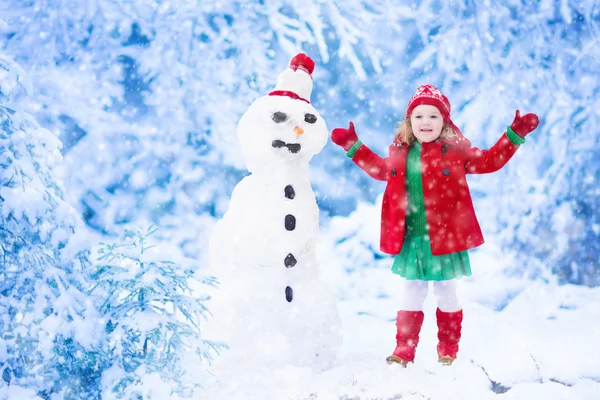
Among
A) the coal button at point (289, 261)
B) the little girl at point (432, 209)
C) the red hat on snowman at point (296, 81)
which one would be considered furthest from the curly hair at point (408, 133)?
the coal button at point (289, 261)

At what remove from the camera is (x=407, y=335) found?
A: 132 inches

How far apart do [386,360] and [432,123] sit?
4.26 feet

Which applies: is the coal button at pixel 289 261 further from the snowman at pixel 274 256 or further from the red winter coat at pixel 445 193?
the red winter coat at pixel 445 193

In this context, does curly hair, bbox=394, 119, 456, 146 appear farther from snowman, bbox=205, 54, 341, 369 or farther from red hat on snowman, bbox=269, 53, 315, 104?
red hat on snowman, bbox=269, 53, 315, 104

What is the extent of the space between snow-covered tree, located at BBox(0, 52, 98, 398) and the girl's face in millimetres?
1876

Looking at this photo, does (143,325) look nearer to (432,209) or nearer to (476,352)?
(432,209)

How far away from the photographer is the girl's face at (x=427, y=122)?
330 centimetres

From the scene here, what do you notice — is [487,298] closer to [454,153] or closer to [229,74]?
[454,153]

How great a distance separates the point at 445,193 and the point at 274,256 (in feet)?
3.19

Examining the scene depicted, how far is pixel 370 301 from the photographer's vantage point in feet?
16.3

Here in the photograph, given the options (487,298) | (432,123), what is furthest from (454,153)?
(487,298)

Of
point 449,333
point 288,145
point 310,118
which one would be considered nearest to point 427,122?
point 310,118

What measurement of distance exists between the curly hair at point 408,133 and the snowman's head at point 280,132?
42 cm

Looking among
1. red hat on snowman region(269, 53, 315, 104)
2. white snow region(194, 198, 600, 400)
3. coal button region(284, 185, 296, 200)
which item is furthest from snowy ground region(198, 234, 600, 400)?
red hat on snowman region(269, 53, 315, 104)
